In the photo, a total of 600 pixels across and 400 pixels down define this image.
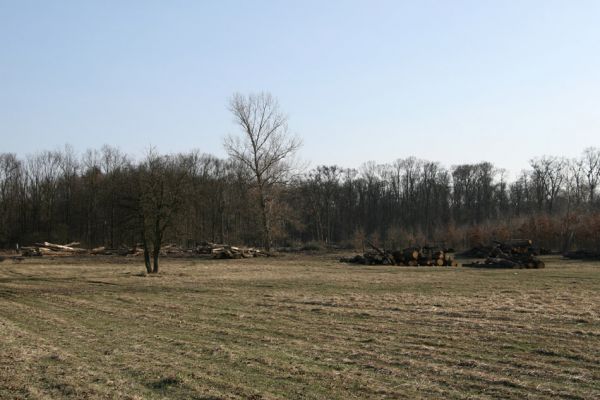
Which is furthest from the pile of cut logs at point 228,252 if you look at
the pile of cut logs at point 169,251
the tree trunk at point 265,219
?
the tree trunk at point 265,219

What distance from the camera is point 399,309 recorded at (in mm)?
15289

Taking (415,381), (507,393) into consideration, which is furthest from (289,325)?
(507,393)

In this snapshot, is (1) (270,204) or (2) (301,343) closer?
(2) (301,343)

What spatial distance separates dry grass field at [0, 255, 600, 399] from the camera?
24.5 feet

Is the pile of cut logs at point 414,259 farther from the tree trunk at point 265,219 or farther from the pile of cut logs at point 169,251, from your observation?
the tree trunk at point 265,219

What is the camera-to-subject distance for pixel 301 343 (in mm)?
10625

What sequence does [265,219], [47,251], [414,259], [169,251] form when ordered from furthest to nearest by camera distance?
1. [265,219]
2. [169,251]
3. [47,251]
4. [414,259]

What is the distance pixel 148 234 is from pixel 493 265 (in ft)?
66.9

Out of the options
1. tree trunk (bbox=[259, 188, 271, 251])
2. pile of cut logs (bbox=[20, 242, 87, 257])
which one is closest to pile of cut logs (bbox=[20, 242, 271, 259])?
pile of cut logs (bbox=[20, 242, 87, 257])

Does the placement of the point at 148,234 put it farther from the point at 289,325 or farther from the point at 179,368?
the point at 179,368

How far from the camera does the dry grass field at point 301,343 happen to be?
748 centimetres

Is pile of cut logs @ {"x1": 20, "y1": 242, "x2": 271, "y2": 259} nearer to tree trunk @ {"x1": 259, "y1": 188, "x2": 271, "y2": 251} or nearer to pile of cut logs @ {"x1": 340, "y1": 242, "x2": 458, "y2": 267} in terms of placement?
tree trunk @ {"x1": 259, "y1": 188, "x2": 271, "y2": 251}

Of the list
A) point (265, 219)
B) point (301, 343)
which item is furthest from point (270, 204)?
point (301, 343)

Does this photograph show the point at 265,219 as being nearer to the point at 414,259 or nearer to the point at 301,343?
the point at 414,259
